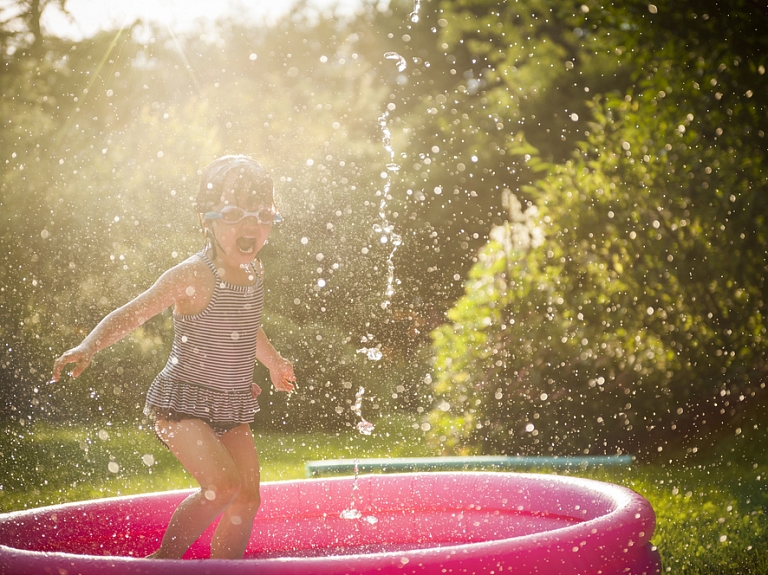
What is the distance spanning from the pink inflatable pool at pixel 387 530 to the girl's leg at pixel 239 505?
0.30 meters

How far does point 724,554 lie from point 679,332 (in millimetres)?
2463

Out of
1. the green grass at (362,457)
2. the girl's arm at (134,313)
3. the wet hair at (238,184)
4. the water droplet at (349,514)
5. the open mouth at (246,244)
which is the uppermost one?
the wet hair at (238,184)

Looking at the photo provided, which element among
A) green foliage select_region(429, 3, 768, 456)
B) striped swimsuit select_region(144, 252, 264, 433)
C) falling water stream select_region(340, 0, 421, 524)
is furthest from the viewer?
falling water stream select_region(340, 0, 421, 524)

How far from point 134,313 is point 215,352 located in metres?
0.34

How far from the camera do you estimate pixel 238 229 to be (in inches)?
124

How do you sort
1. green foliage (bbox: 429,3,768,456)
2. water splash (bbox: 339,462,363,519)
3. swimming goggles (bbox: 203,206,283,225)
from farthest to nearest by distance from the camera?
green foliage (bbox: 429,3,768,456)
water splash (bbox: 339,462,363,519)
swimming goggles (bbox: 203,206,283,225)

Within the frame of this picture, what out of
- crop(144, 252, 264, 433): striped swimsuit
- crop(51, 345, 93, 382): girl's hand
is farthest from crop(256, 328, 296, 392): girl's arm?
crop(51, 345, 93, 382): girl's hand

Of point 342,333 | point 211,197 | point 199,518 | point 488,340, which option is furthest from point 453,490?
point 342,333

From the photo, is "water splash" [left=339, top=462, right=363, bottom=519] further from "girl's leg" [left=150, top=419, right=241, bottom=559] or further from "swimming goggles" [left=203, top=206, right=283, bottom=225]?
"swimming goggles" [left=203, top=206, right=283, bottom=225]

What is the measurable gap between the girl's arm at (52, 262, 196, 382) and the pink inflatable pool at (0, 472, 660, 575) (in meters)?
0.63

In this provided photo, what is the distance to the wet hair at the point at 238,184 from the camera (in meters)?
3.18

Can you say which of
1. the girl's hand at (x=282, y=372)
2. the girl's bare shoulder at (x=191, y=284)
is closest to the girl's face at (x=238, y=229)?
the girl's bare shoulder at (x=191, y=284)

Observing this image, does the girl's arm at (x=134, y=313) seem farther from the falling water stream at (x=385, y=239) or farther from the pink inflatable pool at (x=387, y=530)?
the falling water stream at (x=385, y=239)

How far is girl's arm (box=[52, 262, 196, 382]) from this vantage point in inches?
108
